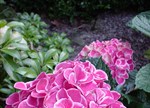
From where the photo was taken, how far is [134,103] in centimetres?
142

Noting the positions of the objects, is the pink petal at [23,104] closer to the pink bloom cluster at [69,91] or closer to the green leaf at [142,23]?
the pink bloom cluster at [69,91]

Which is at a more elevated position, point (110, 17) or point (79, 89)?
point (79, 89)

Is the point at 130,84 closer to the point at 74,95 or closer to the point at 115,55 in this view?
the point at 115,55

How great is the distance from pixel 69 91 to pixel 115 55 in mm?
850

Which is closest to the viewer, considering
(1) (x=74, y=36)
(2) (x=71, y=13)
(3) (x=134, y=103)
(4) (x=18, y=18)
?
(3) (x=134, y=103)

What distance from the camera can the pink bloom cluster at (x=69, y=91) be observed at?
1.04 metres

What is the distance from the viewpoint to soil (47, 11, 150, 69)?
12.5ft

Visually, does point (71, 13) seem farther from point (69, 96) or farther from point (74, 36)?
point (69, 96)

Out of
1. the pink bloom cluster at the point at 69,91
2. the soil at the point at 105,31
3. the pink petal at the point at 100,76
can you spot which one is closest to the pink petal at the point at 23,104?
the pink bloom cluster at the point at 69,91

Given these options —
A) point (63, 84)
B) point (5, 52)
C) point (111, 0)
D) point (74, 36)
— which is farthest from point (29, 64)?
point (111, 0)

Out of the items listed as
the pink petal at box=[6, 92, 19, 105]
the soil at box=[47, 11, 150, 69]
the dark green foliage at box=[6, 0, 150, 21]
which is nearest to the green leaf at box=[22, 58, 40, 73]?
the pink petal at box=[6, 92, 19, 105]

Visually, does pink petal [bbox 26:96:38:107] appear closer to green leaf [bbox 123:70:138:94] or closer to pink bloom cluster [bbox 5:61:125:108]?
pink bloom cluster [bbox 5:61:125:108]

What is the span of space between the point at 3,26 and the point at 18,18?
177cm

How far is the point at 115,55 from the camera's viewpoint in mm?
1857
